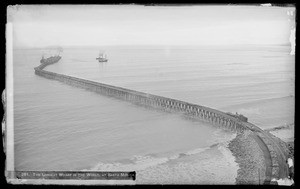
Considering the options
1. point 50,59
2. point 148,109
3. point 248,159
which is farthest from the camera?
point 148,109

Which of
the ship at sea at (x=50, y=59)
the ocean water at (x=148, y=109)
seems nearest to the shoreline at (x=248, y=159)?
the ocean water at (x=148, y=109)

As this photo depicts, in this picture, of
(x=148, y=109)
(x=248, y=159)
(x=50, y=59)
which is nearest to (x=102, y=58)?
(x=50, y=59)

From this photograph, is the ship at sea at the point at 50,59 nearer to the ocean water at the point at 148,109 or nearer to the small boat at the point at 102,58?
the ocean water at the point at 148,109

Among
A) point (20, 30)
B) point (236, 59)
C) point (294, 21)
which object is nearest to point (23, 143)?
point (20, 30)

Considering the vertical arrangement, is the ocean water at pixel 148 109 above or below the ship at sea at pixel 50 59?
below

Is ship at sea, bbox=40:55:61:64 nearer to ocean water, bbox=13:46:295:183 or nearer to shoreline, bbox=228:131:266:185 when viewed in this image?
ocean water, bbox=13:46:295:183

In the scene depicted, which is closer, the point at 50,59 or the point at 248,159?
the point at 248,159

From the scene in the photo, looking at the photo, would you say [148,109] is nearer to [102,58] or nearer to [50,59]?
[102,58]
